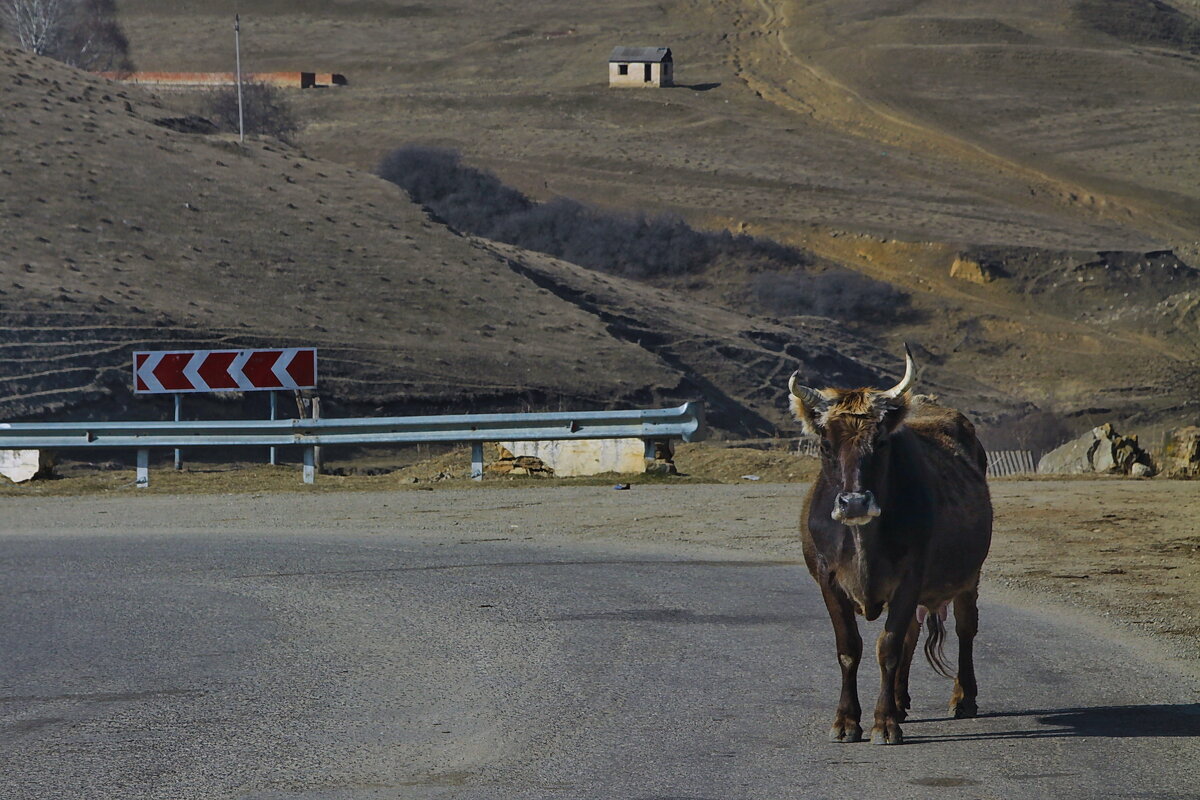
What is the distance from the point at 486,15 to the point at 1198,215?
67395mm

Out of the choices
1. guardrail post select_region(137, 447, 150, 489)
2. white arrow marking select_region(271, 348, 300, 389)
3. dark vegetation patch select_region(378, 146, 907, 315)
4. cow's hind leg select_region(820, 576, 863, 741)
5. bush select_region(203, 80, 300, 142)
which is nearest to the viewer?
cow's hind leg select_region(820, 576, 863, 741)

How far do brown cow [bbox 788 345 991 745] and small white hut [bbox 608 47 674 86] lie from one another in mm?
92102

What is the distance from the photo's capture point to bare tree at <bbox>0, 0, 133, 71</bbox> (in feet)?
295

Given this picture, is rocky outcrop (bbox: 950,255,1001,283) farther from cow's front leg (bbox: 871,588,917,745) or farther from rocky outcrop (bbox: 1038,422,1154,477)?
cow's front leg (bbox: 871,588,917,745)

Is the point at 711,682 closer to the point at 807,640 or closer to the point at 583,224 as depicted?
the point at 807,640

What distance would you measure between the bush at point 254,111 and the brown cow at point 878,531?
71.9 meters

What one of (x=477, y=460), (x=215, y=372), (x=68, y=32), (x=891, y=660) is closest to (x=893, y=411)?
(x=891, y=660)

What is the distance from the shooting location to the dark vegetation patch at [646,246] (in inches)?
2226

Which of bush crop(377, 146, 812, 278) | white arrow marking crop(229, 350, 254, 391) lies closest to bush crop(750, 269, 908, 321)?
bush crop(377, 146, 812, 278)

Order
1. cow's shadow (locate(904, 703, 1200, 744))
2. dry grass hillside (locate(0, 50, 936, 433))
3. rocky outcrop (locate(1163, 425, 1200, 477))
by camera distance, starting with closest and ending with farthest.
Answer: cow's shadow (locate(904, 703, 1200, 744))
rocky outcrop (locate(1163, 425, 1200, 477))
dry grass hillside (locate(0, 50, 936, 433))

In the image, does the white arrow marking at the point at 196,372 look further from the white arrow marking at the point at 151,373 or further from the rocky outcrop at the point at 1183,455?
the rocky outcrop at the point at 1183,455

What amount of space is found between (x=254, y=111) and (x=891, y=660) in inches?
3076

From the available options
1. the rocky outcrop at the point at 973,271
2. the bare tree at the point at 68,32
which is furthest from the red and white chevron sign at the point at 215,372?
the bare tree at the point at 68,32

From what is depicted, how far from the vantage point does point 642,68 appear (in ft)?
326
